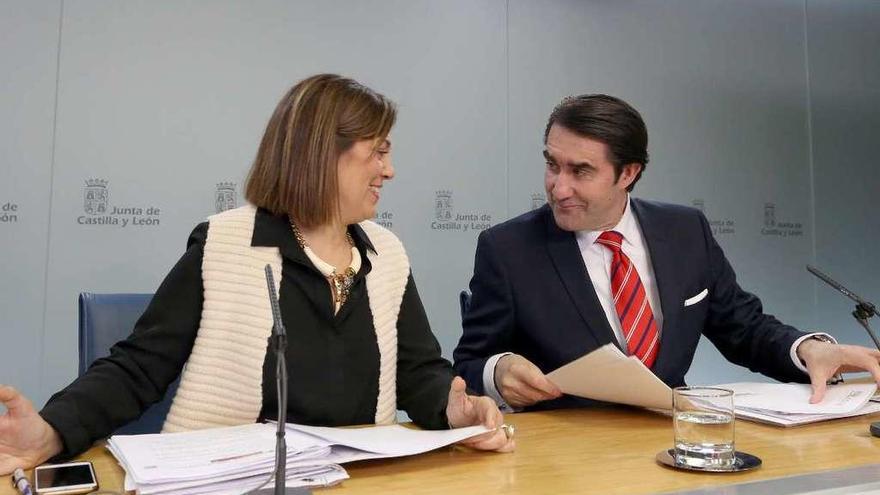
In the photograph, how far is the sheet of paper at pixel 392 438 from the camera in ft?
3.53

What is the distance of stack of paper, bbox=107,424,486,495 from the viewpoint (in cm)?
92

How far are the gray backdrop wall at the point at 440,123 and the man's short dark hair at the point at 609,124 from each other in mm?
1670

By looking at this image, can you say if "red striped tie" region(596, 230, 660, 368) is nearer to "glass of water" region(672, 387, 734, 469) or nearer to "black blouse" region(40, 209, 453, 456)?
"black blouse" region(40, 209, 453, 456)

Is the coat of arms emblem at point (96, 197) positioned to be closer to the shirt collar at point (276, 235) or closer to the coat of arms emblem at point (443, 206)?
the coat of arms emblem at point (443, 206)

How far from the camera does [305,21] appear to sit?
3.42 meters

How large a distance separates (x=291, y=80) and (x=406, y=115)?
22.3 inches

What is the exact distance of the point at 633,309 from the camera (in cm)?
185

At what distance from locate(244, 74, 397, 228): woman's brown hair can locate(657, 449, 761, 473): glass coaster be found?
2.57 ft

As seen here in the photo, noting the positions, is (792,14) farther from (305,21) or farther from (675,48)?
(305,21)

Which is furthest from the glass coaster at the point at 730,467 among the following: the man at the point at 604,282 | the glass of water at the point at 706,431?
the man at the point at 604,282

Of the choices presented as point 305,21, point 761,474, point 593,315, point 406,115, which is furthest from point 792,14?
point 761,474

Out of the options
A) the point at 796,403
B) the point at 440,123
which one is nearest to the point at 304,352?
the point at 796,403

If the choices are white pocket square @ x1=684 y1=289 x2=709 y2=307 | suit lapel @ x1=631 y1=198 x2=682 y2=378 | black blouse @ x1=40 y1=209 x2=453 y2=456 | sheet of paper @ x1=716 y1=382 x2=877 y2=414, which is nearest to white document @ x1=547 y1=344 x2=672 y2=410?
sheet of paper @ x1=716 y1=382 x2=877 y2=414

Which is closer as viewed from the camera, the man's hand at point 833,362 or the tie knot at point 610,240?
the man's hand at point 833,362
